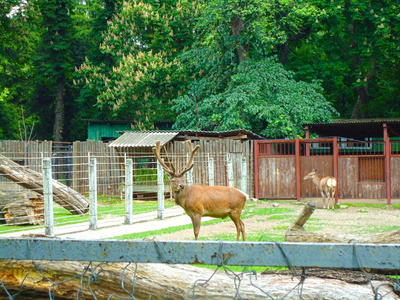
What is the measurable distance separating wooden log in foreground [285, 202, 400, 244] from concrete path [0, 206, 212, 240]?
517 centimetres

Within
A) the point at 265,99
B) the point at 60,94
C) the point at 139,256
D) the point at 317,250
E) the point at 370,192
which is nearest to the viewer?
A: the point at 317,250


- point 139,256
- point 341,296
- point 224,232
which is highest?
point 139,256

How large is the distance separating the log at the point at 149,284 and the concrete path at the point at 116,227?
7.66 meters

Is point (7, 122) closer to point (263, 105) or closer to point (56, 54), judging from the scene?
point (56, 54)

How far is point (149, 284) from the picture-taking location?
3.28m

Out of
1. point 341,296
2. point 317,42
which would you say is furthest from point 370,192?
point 341,296

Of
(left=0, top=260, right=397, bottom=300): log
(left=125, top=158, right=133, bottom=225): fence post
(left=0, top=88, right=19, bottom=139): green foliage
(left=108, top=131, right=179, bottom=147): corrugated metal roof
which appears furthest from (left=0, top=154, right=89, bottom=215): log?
(left=0, top=88, right=19, bottom=139): green foliage

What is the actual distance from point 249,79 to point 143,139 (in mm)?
8235

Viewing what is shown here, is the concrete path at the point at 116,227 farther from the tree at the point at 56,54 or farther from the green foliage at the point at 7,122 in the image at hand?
the green foliage at the point at 7,122

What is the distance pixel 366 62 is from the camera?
33156mm

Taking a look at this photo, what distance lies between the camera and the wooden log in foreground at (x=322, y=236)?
6.49 meters

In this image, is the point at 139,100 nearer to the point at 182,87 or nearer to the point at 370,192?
the point at 182,87

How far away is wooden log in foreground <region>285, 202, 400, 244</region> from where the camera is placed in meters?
6.49

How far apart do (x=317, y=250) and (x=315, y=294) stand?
84 centimetres
